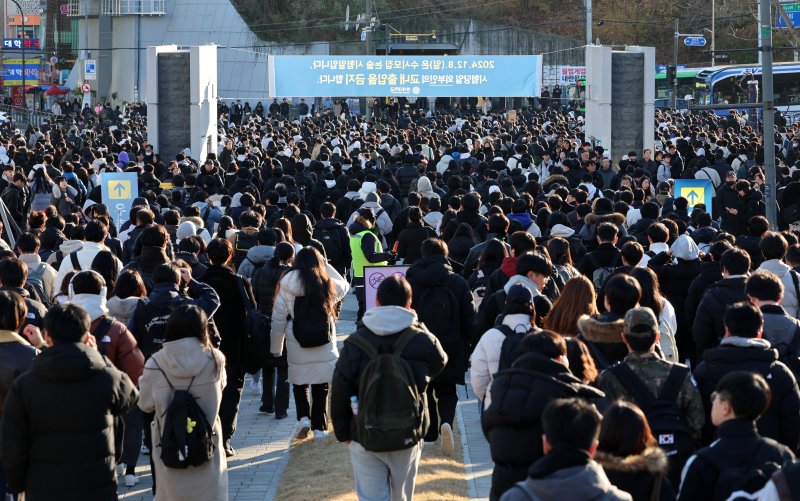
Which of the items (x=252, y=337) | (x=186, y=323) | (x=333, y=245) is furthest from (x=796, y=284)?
(x=333, y=245)

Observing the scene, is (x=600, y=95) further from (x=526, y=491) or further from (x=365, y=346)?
(x=526, y=491)

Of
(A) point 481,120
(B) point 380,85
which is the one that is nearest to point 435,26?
(A) point 481,120

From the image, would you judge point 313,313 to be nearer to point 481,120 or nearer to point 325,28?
point 481,120

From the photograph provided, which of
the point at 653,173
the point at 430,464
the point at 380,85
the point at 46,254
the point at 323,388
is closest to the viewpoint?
the point at 430,464

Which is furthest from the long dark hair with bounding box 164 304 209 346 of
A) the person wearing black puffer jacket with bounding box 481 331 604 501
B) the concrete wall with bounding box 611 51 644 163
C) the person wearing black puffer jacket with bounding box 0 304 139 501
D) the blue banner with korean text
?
the blue banner with korean text

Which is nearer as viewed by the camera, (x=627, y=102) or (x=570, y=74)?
(x=627, y=102)

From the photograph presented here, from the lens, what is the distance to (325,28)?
67.1 m

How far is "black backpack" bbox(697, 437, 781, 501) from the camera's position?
4664 millimetres

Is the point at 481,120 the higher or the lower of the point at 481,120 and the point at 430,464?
the higher

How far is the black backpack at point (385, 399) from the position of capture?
6461 mm

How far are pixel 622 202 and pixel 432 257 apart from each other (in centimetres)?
503

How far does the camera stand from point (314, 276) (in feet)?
30.0

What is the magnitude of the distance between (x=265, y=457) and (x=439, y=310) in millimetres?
1802

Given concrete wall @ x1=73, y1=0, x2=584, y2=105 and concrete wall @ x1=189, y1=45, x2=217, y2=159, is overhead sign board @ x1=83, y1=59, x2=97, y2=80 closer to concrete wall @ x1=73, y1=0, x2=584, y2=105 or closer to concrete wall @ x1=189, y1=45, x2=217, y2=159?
concrete wall @ x1=73, y1=0, x2=584, y2=105
